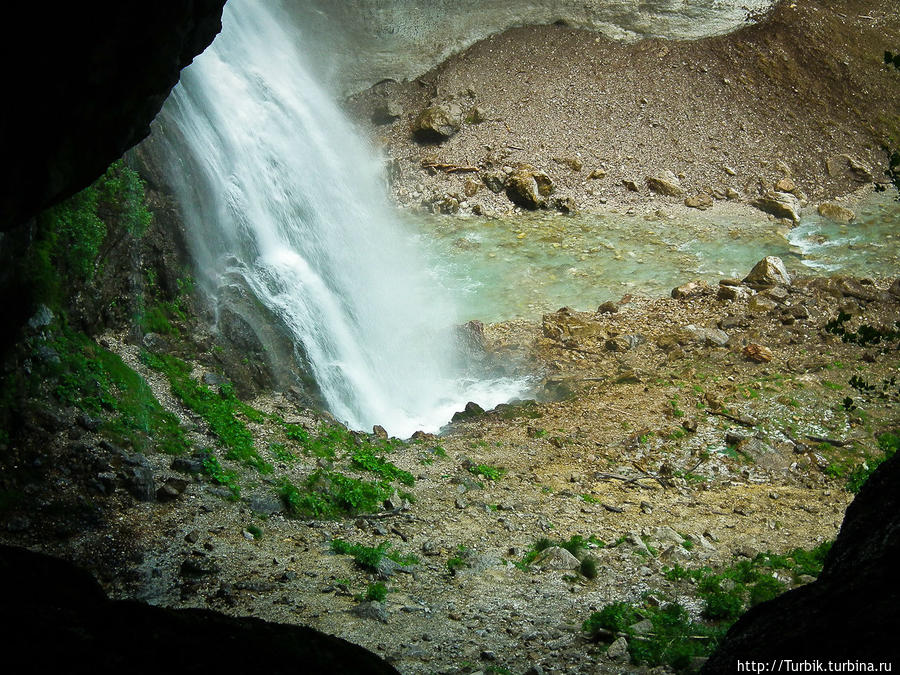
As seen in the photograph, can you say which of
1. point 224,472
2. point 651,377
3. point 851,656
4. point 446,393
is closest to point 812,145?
point 651,377

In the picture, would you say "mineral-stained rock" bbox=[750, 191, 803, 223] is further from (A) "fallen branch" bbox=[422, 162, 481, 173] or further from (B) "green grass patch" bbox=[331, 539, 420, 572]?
(B) "green grass patch" bbox=[331, 539, 420, 572]

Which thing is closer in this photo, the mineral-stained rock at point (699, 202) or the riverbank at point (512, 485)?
the riverbank at point (512, 485)

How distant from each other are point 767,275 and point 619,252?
14.7 feet

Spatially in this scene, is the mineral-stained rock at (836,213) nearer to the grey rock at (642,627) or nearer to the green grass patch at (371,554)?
the grey rock at (642,627)

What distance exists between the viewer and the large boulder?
343 centimetres

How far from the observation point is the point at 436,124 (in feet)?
84.1

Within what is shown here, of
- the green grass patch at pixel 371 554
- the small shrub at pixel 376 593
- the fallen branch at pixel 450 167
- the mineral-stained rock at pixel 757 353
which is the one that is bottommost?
the small shrub at pixel 376 593

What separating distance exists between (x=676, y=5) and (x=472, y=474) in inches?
932

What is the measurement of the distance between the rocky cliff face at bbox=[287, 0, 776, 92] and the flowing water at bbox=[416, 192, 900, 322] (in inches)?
316

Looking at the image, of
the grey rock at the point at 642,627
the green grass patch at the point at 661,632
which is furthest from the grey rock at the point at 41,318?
the grey rock at the point at 642,627

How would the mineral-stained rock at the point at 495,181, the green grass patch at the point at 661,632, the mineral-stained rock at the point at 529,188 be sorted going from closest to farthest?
the green grass patch at the point at 661,632, the mineral-stained rock at the point at 529,188, the mineral-stained rock at the point at 495,181

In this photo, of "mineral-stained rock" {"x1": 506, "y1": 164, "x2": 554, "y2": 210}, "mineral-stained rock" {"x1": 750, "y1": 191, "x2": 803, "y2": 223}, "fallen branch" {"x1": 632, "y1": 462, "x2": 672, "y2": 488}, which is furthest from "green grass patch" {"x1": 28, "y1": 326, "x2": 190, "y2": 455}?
"mineral-stained rock" {"x1": 750, "y1": 191, "x2": 803, "y2": 223}

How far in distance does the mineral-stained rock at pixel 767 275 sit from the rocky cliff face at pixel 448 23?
13.9 metres

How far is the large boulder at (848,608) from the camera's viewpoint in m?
3.43
